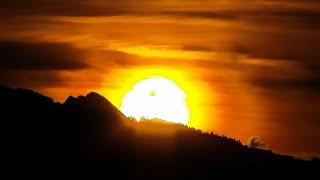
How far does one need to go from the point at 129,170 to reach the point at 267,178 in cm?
1649

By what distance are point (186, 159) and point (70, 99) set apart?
45.4 ft

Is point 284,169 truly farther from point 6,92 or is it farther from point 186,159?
point 6,92

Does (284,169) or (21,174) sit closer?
(21,174)

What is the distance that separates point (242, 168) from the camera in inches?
5684

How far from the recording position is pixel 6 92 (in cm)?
14225

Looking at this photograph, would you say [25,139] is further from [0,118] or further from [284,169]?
[284,169]

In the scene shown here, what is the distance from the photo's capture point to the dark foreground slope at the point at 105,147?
13412 cm

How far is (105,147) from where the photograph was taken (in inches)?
5492

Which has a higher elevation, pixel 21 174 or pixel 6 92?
pixel 6 92

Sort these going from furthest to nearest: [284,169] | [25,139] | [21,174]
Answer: [284,169]
[25,139]
[21,174]

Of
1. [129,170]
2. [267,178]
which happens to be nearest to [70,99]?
[129,170]

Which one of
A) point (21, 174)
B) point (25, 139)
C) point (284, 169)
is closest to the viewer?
point (21, 174)

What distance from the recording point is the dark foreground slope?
134125 mm

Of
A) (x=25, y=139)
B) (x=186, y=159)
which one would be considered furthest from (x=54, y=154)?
(x=186, y=159)
